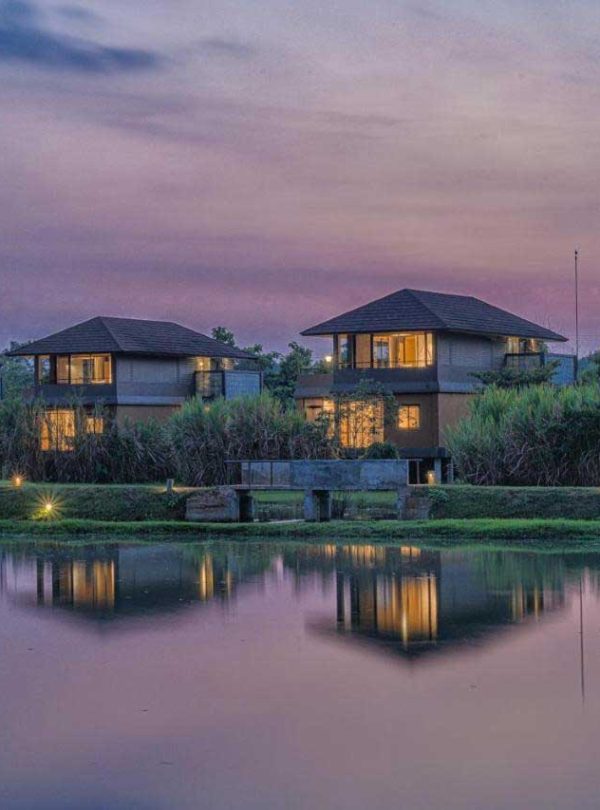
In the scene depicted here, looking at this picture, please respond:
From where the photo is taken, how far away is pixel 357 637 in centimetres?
2023

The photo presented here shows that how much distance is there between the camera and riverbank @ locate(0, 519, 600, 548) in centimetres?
3112

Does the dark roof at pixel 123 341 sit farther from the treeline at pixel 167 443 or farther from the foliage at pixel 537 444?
the foliage at pixel 537 444

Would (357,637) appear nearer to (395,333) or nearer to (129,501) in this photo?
(129,501)

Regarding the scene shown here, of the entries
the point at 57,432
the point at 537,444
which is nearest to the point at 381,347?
the point at 57,432

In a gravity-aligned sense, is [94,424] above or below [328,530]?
→ above

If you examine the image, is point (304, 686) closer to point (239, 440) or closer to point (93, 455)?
point (239, 440)

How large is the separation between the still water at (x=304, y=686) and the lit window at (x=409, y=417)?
1986 cm

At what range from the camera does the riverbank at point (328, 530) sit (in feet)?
102

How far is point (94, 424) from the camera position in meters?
45.6

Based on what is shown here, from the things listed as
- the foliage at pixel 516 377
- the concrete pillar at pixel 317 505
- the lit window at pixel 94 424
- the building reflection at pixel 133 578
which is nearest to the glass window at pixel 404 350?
the foliage at pixel 516 377

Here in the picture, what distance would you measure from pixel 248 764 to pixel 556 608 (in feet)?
32.2

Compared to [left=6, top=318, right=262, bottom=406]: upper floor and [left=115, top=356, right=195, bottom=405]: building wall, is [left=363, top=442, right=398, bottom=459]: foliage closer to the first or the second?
[left=6, top=318, right=262, bottom=406]: upper floor

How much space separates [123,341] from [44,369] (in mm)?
4169

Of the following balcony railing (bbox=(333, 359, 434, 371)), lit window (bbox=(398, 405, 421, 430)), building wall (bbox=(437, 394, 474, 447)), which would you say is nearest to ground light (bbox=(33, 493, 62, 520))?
lit window (bbox=(398, 405, 421, 430))
